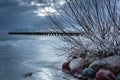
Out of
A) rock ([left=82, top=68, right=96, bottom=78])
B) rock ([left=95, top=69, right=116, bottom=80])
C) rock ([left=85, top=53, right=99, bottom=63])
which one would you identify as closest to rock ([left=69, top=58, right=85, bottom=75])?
rock ([left=85, top=53, right=99, bottom=63])

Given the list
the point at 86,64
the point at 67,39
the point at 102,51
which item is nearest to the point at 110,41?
the point at 102,51

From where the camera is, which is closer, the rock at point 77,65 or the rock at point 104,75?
the rock at point 104,75

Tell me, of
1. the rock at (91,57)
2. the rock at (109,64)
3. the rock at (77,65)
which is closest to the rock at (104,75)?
the rock at (109,64)

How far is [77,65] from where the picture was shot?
9.56 m

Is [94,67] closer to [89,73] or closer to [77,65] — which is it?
[89,73]

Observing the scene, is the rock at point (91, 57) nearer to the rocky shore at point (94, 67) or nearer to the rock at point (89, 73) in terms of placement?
the rocky shore at point (94, 67)

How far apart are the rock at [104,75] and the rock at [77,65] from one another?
1.30 m

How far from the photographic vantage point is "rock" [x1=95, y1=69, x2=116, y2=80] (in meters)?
7.75

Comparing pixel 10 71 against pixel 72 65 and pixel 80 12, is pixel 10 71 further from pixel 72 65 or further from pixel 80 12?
pixel 80 12

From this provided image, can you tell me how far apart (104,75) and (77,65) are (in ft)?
6.19

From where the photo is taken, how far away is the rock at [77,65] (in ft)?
30.6

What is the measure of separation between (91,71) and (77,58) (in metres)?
1.53

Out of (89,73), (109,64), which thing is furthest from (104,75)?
(89,73)

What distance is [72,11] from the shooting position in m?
9.51
